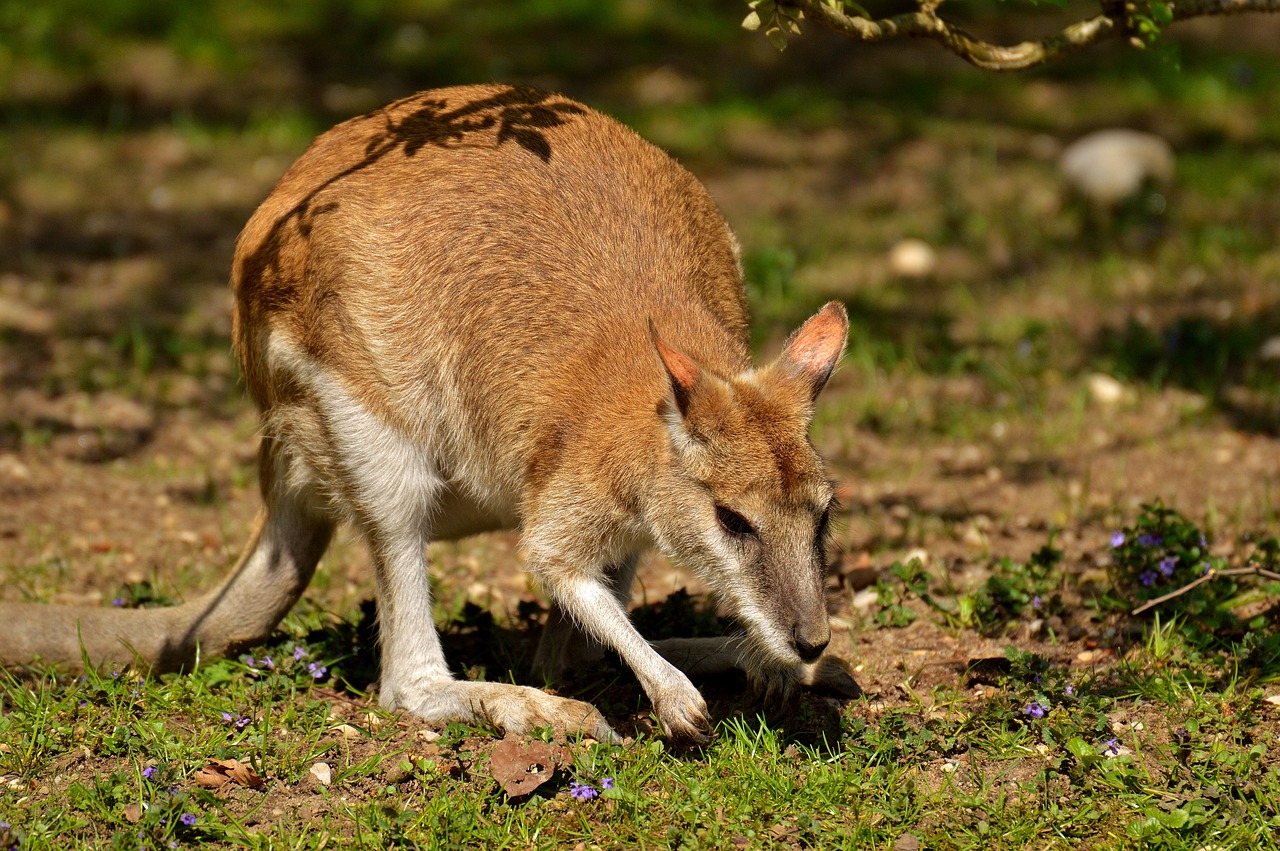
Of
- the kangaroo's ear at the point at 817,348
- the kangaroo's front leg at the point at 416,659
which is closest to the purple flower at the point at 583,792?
the kangaroo's front leg at the point at 416,659

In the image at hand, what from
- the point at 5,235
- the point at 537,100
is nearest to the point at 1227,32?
the point at 537,100

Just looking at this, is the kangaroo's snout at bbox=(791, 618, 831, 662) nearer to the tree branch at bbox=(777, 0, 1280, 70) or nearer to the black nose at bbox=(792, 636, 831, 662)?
the black nose at bbox=(792, 636, 831, 662)

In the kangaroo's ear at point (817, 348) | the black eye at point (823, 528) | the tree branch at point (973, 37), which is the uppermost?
the tree branch at point (973, 37)

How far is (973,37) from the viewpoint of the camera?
3906mm

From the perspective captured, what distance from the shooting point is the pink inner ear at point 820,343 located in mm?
3664

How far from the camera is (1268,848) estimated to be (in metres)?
3.15

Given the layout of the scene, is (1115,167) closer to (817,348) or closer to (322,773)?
(817,348)

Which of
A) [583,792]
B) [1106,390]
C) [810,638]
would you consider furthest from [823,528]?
[1106,390]

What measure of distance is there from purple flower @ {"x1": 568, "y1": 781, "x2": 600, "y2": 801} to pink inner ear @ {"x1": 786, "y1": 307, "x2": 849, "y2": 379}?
1.14 m

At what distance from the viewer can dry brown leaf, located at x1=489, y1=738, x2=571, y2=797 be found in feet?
11.2

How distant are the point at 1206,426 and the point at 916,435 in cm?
109

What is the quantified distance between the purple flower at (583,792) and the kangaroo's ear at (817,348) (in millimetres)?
1087

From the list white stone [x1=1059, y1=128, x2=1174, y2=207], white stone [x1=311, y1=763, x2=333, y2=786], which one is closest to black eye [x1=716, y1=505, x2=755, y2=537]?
white stone [x1=311, y1=763, x2=333, y2=786]

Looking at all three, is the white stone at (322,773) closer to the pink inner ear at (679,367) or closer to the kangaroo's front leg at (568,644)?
the kangaroo's front leg at (568,644)
